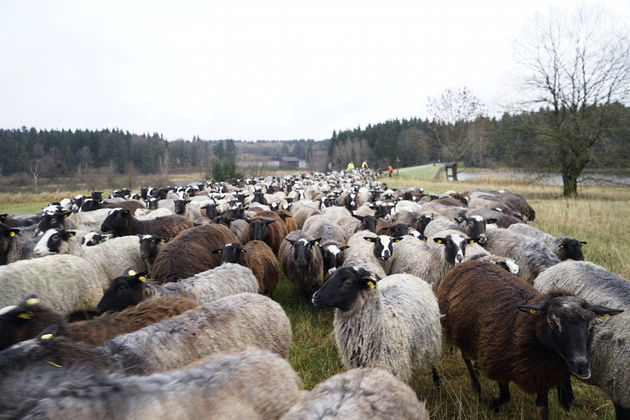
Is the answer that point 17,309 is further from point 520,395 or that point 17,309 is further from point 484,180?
point 484,180

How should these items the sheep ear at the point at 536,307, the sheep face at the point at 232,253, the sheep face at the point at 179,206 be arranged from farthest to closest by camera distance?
the sheep face at the point at 179,206
the sheep face at the point at 232,253
the sheep ear at the point at 536,307

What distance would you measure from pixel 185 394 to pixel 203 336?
1274mm

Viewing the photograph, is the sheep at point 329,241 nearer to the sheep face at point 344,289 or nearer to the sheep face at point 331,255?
the sheep face at point 331,255

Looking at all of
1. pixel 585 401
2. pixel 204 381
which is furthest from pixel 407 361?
pixel 204 381

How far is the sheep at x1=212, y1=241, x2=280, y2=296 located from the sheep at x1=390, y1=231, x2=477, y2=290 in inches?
104

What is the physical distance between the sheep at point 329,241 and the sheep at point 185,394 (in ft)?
15.1

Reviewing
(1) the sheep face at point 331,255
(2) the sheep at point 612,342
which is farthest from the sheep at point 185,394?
(1) the sheep face at point 331,255

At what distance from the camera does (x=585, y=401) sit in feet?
13.4

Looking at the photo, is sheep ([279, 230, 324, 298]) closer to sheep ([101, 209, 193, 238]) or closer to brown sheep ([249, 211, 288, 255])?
brown sheep ([249, 211, 288, 255])

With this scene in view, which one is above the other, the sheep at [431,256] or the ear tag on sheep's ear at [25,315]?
the ear tag on sheep's ear at [25,315]

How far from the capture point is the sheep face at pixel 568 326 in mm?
2877

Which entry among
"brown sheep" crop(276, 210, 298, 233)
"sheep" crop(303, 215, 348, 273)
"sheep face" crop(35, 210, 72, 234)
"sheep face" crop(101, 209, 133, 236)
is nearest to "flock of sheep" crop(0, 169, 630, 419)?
"sheep" crop(303, 215, 348, 273)

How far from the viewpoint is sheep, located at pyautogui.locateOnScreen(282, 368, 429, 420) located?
2.02m

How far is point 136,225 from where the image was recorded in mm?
9367
